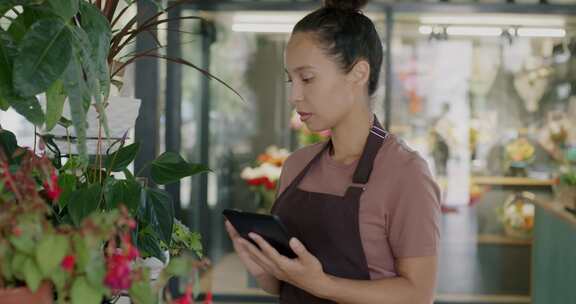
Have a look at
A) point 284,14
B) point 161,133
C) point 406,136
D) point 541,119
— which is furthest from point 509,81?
point 161,133

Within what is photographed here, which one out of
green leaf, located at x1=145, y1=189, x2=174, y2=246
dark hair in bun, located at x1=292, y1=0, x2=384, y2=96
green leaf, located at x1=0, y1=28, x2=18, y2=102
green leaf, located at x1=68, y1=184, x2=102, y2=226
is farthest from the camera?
dark hair in bun, located at x1=292, y1=0, x2=384, y2=96

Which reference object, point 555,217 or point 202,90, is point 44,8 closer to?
point 555,217

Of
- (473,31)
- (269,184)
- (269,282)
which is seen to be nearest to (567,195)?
(473,31)

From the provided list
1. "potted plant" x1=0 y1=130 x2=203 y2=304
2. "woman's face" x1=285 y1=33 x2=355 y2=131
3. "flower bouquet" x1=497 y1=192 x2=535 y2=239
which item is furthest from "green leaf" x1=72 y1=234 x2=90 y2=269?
"flower bouquet" x1=497 y1=192 x2=535 y2=239

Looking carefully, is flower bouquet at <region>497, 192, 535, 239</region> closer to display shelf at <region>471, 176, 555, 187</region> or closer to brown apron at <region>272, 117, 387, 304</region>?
display shelf at <region>471, 176, 555, 187</region>

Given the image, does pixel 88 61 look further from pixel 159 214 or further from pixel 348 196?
pixel 348 196

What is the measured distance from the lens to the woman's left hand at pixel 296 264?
1.49m

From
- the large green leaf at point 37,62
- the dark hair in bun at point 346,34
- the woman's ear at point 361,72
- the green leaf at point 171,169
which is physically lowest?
the green leaf at point 171,169

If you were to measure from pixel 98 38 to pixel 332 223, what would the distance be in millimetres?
821

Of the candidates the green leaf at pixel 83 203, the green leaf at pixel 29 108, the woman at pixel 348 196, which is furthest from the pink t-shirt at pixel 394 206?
the green leaf at pixel 29 108

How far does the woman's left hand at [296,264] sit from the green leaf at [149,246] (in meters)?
0.19

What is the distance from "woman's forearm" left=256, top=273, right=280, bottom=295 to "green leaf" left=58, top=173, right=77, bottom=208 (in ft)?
2.04

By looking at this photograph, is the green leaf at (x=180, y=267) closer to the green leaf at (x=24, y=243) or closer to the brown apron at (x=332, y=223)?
the green leaf at (x=24, y=243)

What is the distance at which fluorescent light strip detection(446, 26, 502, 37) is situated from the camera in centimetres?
502
